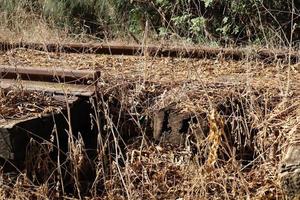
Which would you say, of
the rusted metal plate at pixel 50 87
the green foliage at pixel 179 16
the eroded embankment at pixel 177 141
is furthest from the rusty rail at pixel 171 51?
the green foliage at pixel 179 16

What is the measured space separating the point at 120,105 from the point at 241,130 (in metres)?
0.94

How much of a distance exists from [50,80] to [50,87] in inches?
6.6

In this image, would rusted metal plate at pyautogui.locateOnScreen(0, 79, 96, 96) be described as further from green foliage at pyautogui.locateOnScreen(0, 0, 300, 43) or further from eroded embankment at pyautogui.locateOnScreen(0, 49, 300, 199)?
green foliage at pyautogui.locateOnScreen(0, 0, 300, 43)

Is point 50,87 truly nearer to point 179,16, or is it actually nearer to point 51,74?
point 51,74

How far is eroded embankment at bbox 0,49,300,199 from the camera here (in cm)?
351

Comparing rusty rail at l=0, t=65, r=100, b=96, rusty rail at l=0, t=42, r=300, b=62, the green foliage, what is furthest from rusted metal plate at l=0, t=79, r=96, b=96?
the green foliage

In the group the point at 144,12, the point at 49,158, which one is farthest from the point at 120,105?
the point at 144,12

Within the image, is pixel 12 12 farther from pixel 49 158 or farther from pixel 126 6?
pixel 49 158

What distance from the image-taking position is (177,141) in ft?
12.5

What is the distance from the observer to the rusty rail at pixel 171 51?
210 inches

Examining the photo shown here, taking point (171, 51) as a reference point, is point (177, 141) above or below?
below

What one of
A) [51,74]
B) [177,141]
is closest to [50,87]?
[51,74]

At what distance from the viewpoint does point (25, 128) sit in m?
3.49

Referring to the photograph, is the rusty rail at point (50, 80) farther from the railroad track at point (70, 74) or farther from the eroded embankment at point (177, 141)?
the eroded embankment at point (177, 141)
